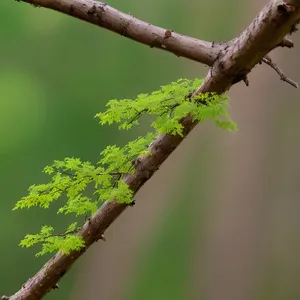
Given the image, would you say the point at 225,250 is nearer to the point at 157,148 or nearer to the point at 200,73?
the point at 200,73

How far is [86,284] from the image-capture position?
2.34 meters

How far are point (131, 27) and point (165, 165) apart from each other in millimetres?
1325

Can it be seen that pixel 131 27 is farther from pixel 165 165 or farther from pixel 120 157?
pixel 165 165

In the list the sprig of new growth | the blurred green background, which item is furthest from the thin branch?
the blurred green background

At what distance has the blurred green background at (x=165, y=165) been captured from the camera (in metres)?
2.27

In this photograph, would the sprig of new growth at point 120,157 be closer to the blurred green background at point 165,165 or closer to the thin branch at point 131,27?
the thin branch at point 131,27

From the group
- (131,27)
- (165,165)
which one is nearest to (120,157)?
(131,27)

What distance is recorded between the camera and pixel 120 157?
45.8 inches

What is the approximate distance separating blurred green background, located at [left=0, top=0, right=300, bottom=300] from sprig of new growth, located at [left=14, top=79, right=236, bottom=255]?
1145mm

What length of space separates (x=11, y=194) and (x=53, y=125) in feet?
1.20

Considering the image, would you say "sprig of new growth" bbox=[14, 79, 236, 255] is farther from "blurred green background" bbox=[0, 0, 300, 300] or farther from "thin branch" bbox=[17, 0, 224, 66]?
"blurred green background" bbox=[0, 0, 300, 300]

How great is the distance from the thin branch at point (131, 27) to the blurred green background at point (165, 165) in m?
1.27

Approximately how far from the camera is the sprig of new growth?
1054mm

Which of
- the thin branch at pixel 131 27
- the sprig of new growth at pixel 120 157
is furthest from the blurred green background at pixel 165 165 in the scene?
the thin branch at pixel 131 27
